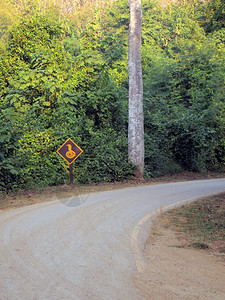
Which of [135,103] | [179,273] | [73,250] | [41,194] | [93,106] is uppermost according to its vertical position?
[93,106]

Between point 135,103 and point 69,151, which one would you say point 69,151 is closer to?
point 69,151

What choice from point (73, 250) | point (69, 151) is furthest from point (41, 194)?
point (73, 250)

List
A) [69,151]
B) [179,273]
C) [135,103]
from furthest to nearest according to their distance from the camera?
1. [135,103]
2. [69,151]
3. [179,273]

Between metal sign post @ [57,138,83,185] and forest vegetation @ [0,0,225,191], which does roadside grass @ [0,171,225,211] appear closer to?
forest vegetation @ [0,0,225,191]

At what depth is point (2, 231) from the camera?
778 cm

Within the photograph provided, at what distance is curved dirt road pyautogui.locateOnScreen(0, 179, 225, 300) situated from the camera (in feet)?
14.9

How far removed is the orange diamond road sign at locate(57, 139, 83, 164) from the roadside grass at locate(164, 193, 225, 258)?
20.5 feet

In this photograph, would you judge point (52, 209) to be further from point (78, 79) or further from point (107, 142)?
point (78, 79)

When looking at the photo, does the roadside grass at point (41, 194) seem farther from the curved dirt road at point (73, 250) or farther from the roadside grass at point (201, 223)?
the roadside grass at point (201, 223)

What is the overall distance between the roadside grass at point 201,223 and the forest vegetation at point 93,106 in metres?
6.99

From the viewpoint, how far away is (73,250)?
6359 mm

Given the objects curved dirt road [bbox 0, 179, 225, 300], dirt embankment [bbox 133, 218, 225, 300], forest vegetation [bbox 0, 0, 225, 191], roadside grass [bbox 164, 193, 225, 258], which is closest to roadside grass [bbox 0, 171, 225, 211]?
forest vegetation [bbox 0, 0, 225, 191]

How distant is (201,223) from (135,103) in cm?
1301

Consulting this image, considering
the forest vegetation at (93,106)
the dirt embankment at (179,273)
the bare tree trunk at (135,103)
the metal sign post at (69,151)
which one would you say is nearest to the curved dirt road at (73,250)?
the dirt embankment at (179,273)
